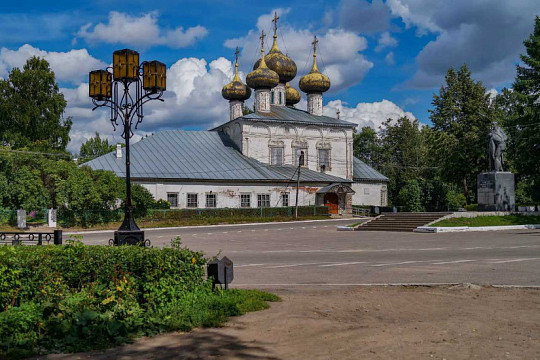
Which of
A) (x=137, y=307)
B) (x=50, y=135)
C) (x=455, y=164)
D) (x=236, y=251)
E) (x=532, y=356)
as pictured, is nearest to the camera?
(x=532, y=356)

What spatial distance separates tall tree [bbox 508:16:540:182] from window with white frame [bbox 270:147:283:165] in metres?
20.5

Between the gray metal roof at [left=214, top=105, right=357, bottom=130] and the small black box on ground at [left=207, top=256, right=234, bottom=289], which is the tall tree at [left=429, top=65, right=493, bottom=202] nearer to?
the gray metal roof at [left=214, top=105, right=357, bottom=130]

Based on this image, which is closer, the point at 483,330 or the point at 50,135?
the point at 483,330

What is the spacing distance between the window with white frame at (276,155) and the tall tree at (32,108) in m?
21.1

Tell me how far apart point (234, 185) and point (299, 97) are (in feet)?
62.8

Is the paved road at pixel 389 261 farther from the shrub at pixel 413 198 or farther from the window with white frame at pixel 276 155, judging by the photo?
the window with white frame at pixel 276 155

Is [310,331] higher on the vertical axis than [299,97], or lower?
lower

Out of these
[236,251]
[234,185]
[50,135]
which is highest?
[50,135]

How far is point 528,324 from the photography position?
6812 millimetres

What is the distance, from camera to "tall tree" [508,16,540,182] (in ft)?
128

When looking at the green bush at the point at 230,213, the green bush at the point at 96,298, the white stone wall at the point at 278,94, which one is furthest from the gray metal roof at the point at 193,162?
the green bush at the point at 96,298

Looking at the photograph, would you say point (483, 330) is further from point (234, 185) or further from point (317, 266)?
point (234, 185)

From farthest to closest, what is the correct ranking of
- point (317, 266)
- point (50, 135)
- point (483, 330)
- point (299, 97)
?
point (299, 97), point (50, 135), point (317, 266), point (483, 330)

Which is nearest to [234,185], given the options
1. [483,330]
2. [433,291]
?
[433,291]
